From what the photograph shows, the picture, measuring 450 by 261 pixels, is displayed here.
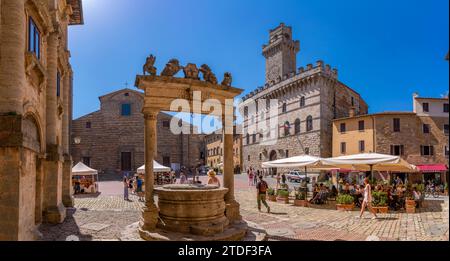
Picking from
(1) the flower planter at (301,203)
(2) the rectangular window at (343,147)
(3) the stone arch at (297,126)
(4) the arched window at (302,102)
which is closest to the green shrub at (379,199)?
(1) the flower planter at (301,203)

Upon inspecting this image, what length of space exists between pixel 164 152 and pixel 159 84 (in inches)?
1297

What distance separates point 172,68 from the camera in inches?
320

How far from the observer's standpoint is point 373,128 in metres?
31.2

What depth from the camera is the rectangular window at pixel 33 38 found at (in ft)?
29.0

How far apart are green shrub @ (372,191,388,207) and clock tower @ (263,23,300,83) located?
118 ft

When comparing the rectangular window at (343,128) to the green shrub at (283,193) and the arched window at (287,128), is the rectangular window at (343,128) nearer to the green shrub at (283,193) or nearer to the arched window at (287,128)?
the arched window at (287,128)

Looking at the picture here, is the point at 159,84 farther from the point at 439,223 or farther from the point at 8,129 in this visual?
the point at 439,223

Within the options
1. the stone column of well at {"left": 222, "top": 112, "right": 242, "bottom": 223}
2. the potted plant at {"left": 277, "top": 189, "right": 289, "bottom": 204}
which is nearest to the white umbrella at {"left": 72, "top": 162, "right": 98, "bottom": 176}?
the potted plant at {"left": 277, "top": 189, "right": 289, "bottom": 204}

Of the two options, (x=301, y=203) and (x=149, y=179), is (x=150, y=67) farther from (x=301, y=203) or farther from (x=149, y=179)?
(x=301, y=203)

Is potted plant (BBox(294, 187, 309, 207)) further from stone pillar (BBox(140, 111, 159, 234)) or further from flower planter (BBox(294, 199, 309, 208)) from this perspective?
stone pillar (BBox(140, 111, 159, 234))

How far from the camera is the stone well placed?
7.11m

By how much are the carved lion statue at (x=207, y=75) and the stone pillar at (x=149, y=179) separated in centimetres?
175

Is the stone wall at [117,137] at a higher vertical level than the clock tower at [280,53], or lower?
lower

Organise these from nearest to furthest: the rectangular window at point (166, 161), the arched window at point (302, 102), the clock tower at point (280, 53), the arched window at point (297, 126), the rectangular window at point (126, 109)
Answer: the arched window at point (302, 102)
the arched window at point (297, 126)
the rectangular window at point (126, 109)
the rectangular window at point (166, 161)
the clock tower at point (280, 53)
